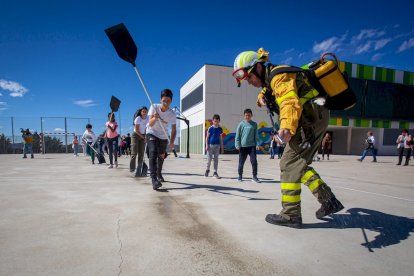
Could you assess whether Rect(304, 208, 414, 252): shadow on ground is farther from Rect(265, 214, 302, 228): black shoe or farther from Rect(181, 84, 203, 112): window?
Rect(181, 84, 203, 112): window

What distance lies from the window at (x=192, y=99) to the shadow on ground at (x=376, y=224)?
2213 cm

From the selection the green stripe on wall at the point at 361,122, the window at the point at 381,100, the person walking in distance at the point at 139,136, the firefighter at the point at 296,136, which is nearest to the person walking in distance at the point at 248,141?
the person walking in distance at the point at 139,136

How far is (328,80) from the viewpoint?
7.90 ft

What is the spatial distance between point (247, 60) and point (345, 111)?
2847 centimetres

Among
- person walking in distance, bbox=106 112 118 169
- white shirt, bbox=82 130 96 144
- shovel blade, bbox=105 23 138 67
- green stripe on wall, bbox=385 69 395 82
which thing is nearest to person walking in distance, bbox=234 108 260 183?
shovel blade, bbox=105 23 138 67

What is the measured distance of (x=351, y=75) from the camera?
86.6 feet

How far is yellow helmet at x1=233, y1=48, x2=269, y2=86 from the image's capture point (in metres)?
2.80

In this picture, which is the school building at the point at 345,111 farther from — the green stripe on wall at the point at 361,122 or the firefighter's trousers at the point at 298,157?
the firefighter's trousers at the point at 298,157

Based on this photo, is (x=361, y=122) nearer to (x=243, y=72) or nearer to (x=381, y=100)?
(x=381, y=100)

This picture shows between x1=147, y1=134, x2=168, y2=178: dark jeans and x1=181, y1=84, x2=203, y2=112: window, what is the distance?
20.0 m

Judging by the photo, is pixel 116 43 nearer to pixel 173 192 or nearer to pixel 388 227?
pixel 173 192

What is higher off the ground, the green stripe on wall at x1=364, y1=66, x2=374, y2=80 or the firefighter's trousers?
the green stripe on wall at x1=364, y1=66, x2=374, y2=80

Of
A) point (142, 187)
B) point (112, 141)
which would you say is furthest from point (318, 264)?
point (112, 141)

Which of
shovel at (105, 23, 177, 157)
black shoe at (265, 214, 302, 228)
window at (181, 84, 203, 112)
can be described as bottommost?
black shoe at (265, 214, 302, 228)
